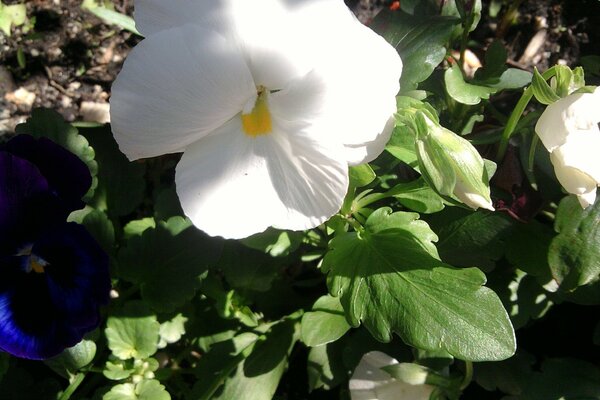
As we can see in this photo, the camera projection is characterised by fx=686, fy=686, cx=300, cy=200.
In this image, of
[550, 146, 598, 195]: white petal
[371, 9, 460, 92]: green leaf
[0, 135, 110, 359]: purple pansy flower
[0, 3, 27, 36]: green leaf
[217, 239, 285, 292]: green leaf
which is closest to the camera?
[550, 146, 598, 195]: white petal

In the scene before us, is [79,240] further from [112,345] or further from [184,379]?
[184,379]

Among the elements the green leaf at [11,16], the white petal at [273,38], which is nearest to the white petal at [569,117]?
the white petal at [273,38]

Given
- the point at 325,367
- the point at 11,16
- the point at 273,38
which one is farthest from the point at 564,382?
the point at 11,16

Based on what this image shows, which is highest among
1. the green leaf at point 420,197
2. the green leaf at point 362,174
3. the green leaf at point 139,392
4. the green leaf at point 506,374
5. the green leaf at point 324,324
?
the green leaf at point 362,174

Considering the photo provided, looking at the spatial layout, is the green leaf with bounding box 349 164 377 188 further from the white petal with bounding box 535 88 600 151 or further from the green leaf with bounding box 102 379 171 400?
the green leaf with bounding box 102 379 171 400

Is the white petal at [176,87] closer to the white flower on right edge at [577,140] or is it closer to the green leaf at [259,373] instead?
the white flower on right edge at [577,140]

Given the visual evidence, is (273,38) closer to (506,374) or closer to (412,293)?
(412,293)

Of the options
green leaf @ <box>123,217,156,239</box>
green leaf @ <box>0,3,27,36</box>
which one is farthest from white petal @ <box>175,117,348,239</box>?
green leaf @ <box>0,3,27,36</box>
